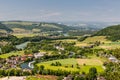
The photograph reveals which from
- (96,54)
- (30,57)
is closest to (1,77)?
(30,57)

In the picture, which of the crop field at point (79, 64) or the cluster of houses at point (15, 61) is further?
the cluster of houses at point (15, 61)

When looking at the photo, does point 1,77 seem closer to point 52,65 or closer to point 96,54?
point 52,65

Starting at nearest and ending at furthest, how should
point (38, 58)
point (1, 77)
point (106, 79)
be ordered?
point (106, 79)
point (1, 77)
point (38, 58)

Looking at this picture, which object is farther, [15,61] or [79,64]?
[15,61]

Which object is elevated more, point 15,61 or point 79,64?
point 79,64

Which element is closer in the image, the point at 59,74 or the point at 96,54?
the point at 59,74

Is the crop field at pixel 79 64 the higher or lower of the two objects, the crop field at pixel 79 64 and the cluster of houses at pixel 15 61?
the higher

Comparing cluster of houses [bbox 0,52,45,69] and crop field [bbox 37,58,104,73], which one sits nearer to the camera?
crop field [bbox 37,58,104,73]

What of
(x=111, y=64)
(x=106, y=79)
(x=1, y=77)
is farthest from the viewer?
(x=111, y=64)

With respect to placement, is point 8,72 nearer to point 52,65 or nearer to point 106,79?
point 52,65

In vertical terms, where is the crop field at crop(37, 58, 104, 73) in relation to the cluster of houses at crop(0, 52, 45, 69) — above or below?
above
